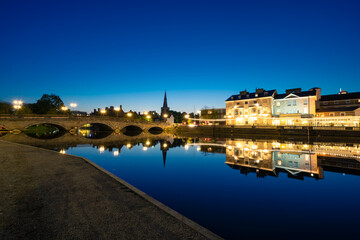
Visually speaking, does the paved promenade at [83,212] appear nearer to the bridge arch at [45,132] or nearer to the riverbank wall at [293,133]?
the bridge arch at [45,132]

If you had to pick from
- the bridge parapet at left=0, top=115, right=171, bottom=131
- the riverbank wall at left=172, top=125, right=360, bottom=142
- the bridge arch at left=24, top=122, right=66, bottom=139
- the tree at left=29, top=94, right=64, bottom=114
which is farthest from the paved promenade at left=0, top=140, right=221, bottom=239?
the tree at left=29, top=94, right=64, bottom=114

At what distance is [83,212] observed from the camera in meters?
5.23

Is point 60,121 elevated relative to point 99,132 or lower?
elevated

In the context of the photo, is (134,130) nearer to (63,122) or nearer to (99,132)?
(99,132)

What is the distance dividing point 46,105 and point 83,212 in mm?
106264

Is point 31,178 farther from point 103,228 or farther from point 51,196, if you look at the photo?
point 103,228

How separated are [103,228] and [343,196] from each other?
10.4m

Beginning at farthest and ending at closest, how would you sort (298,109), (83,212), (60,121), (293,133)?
(60,121)
(298,109)
(293,133)
(83,212)

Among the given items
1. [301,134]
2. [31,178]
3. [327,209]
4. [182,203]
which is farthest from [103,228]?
[301,134]

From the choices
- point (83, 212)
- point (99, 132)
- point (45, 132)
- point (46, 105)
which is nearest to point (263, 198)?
point (83, 212)

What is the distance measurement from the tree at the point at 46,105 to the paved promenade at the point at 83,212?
93080 millimetres

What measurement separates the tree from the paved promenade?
93.1m

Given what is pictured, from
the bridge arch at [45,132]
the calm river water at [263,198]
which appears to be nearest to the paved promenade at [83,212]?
the calm river water at [263,198]

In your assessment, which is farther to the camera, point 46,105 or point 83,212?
point 46,105
